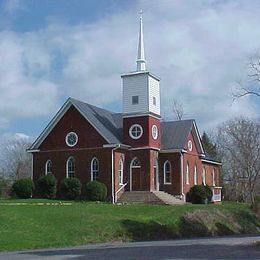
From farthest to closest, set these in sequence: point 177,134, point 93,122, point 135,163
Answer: point 177,134 → point 135,163 → point 93,122

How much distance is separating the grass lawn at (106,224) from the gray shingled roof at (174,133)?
1196 centimetres

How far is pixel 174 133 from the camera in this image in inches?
1965

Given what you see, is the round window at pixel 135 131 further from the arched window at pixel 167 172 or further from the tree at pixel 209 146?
the tree at pixel 209 146

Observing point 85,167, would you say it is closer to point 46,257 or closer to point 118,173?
A: point 118,173

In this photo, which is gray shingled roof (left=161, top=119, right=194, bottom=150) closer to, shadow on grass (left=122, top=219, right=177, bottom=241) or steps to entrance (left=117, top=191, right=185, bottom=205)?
steps to entrance (left=117, top=191, right=185, bottom=205)

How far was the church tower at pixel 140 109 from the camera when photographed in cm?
4575

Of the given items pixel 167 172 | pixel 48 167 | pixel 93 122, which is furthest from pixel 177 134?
pixel 48 167

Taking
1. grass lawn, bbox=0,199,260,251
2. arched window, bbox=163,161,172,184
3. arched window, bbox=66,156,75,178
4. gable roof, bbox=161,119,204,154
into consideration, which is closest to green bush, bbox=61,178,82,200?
arched window, bbox=66,156,75,178

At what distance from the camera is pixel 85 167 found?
45.2 meters

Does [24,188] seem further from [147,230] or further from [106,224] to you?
[147,230]

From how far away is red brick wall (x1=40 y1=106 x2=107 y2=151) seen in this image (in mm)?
44938

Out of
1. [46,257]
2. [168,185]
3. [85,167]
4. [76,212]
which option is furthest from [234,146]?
[46,257]

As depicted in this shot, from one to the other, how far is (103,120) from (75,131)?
327 cm

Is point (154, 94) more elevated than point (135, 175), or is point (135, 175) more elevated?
point (154, 94)
